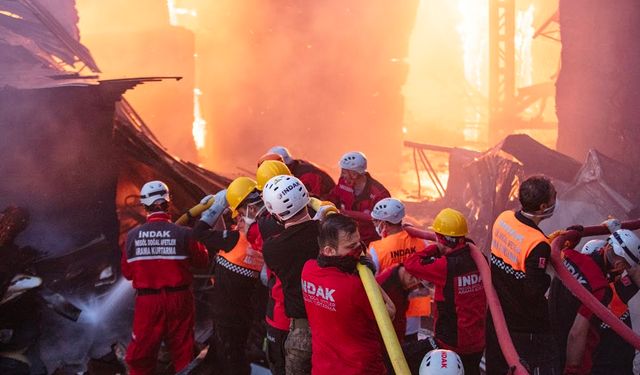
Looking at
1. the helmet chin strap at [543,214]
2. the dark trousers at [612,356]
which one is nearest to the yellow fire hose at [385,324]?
the helmet chin strap at [543,214]

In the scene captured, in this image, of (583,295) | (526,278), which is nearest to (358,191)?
(526,278)

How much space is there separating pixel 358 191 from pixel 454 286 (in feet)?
11.1

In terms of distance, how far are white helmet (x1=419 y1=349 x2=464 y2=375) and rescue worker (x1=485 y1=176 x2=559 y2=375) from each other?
0.98 m

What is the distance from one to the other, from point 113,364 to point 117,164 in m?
2.97

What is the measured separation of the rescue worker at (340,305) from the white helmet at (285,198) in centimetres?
75

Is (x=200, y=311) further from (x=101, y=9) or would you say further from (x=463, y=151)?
(x=101, y=9)

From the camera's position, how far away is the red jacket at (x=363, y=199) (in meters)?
7.94

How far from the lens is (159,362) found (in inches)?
303

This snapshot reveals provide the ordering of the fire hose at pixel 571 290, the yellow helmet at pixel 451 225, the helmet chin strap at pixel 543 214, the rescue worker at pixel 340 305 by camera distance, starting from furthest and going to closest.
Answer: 1. the yellow helmet at pixel 451 225
2. the helmet chin strap at pixel 543 214
3. the fire hose at pixel 571 290
4. the rescue worker at pixel 340 305

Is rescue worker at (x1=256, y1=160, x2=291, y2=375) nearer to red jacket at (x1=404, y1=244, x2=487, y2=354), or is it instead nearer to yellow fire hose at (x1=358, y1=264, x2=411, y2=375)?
red jacket at (x1=404, y1=244, x2=487, y2=354)

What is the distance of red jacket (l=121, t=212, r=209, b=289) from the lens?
6188 millimetres

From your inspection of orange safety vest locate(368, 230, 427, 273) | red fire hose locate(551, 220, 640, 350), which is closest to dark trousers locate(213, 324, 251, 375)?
orange safety vest locate(368, 230, 427, 273)

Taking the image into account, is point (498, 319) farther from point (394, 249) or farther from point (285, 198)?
point (285, 198)

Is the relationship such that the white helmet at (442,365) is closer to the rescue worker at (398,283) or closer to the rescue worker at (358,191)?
the rescue worker at (398,283)
